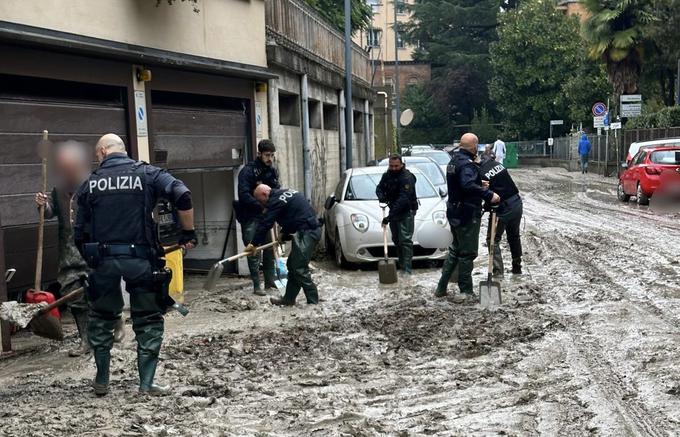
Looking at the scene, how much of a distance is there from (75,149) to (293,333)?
2.82 metres

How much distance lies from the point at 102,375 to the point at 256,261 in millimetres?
4874

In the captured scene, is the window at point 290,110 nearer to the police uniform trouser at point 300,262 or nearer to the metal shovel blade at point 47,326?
the police uniform trouser at point 300,262

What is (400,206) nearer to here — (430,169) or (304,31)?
(430,169)

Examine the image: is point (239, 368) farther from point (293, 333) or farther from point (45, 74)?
point (45, 74)

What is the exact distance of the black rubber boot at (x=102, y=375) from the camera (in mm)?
6031

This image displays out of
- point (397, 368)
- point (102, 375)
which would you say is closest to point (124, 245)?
point (102, 375)

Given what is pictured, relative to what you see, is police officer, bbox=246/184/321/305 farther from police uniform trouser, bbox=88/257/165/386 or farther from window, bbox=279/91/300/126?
window, bbox=279/91/300/126

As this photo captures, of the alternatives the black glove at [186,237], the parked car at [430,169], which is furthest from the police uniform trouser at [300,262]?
the parked car at [430,169]

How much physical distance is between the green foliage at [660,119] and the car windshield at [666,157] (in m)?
13.6

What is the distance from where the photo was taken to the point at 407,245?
39.8ft

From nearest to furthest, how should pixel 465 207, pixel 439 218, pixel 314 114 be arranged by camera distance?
pixel 465 207
pixel 439 218
pixel 314 114

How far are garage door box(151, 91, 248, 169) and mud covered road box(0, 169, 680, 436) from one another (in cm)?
184

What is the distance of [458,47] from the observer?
6750 cm

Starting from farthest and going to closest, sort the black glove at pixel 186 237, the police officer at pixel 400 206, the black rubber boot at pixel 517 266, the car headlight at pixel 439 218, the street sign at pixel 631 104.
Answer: the street sign at pixel 631 104
the car headlight at pixel 439 218
the police officer at pixel 400 206
the black rubber boot at pixel 517 266
the black glove at pixel 186 237
